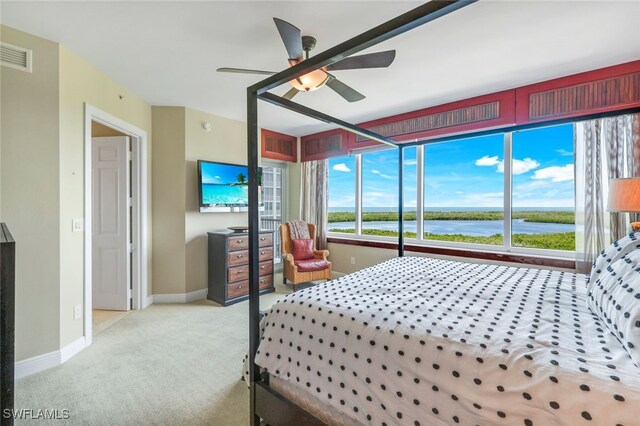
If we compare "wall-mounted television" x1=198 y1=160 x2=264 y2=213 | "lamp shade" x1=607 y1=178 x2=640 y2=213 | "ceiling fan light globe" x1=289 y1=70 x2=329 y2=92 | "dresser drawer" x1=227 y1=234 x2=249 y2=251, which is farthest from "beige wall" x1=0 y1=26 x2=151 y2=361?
"lamp shade" x1=607 y1=178 x2=640 y2=213

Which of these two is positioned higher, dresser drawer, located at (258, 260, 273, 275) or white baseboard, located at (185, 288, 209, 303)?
dresser drawer, located at (258, 260, 273, 275)

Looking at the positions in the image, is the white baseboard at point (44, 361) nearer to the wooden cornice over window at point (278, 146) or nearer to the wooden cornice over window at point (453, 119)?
the wooden cornice over window at point (278, 146)

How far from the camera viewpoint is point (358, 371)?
1.19 metres

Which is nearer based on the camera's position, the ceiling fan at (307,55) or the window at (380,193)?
the ceiling fan at (307,55)

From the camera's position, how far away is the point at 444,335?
44.2 inches

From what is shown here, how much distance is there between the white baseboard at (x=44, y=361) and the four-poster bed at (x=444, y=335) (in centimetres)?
186

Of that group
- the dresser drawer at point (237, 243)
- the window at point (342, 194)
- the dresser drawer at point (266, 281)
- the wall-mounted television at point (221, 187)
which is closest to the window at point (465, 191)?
the window at point (342, 194)

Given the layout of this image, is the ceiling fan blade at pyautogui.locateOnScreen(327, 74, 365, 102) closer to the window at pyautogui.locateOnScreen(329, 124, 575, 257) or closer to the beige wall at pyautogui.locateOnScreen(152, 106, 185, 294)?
the window at pyautogui.locateOnScreen(329, 124, 575, 257)

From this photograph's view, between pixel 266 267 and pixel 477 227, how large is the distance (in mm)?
2996

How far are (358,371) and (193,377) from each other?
156cm

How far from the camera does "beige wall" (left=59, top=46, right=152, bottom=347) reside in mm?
2361

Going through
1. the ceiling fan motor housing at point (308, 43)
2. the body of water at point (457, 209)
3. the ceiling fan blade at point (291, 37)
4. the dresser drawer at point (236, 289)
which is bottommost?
the dresser drawer at point (236, 289)

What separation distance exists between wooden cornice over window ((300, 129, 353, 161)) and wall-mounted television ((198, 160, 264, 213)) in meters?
1.36

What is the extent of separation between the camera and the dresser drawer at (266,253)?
13.6 ft
